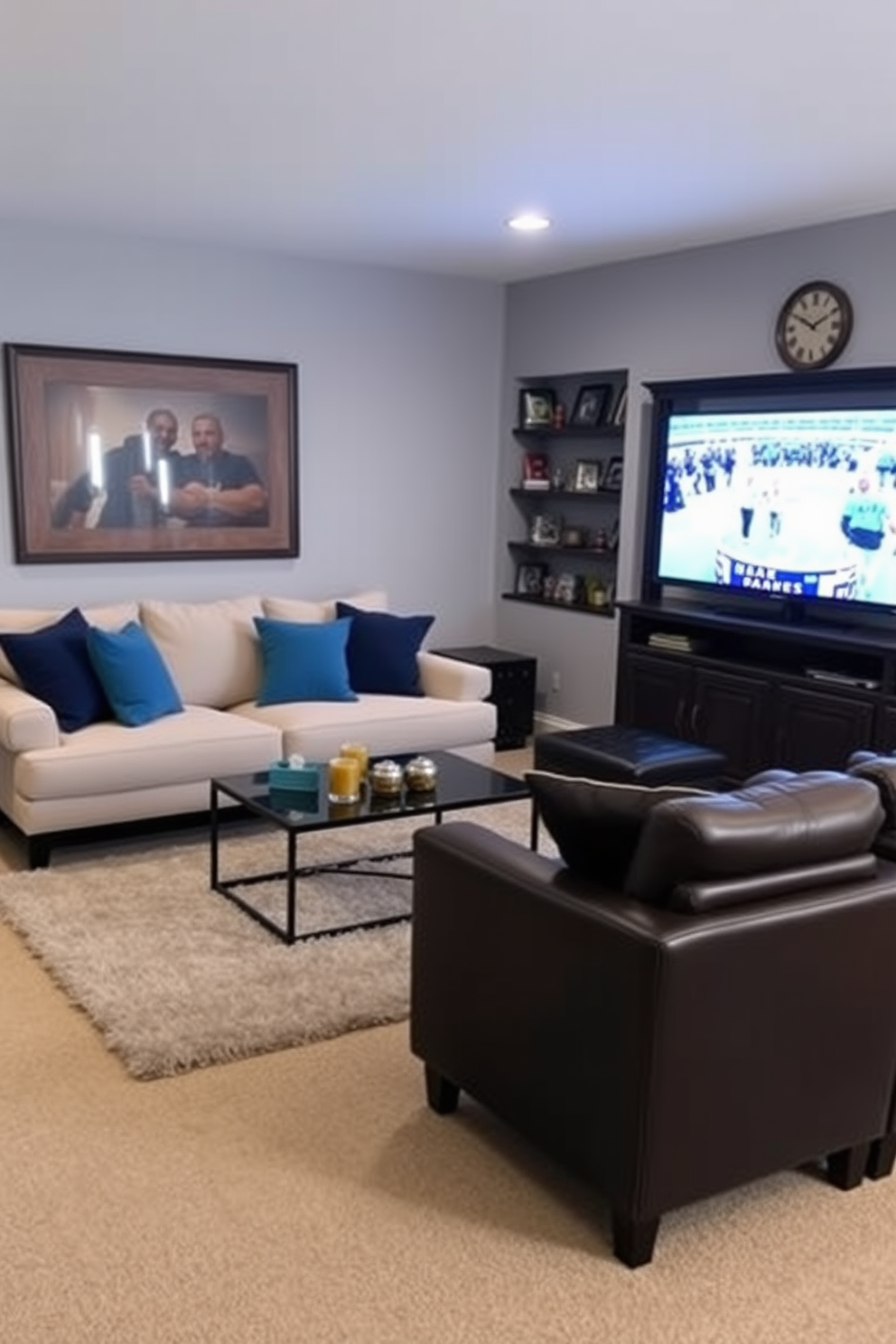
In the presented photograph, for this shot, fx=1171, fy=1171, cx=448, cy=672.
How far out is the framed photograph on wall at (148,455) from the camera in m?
5.28

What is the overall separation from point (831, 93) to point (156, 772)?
3.11 metres

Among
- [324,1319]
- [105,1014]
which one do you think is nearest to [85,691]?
[105,1014]

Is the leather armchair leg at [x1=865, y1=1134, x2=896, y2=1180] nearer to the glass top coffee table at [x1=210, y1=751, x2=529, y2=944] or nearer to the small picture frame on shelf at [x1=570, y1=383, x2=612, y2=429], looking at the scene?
the glass top coffee table at [x1=210, y1=751, x2=529, y2=944]

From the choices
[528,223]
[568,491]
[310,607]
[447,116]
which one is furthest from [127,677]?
[568,491]

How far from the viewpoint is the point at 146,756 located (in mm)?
4305

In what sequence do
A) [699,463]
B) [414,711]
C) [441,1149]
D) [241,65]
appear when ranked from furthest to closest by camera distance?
1. [699,463]
2. [414,711]
3. [241,65]
4. [441,1149]

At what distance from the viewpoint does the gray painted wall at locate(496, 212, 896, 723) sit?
4.70 meters

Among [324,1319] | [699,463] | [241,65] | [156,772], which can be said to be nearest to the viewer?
[324,1319]

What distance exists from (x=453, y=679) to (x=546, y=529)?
1.62 m

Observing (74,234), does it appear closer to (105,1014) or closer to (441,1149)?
(105,1014)

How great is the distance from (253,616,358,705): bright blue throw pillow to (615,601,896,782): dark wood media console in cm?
139

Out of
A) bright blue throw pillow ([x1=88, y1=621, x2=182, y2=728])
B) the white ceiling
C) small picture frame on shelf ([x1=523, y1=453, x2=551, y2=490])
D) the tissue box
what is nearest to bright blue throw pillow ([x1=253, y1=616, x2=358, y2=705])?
bright blue throw pillow ([x1=88, y1=621, x2=182, y2=728])

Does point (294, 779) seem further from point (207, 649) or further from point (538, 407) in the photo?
point (538, 407)

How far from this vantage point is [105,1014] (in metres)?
3.10
